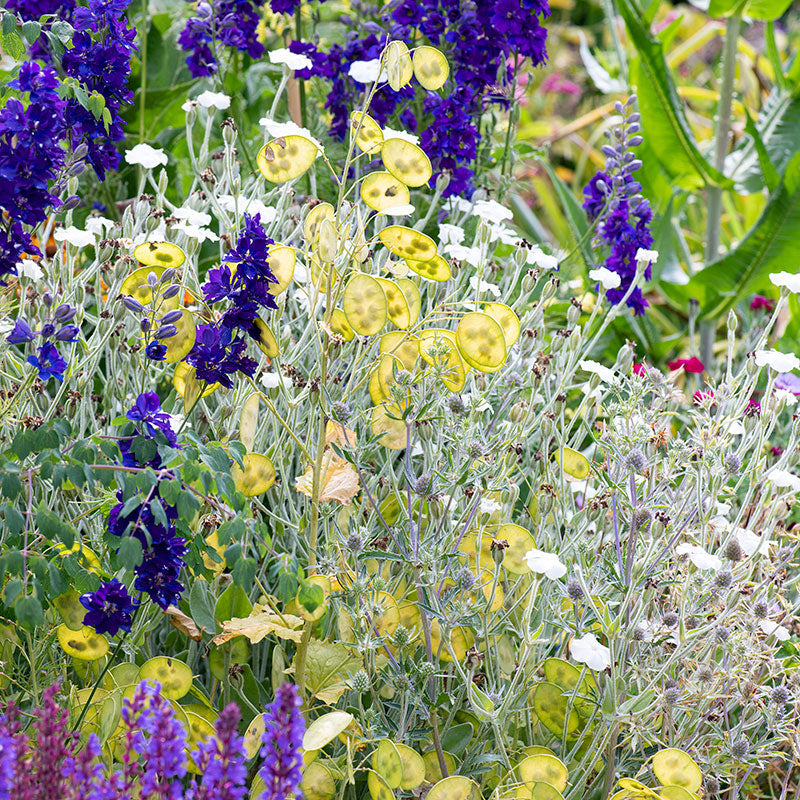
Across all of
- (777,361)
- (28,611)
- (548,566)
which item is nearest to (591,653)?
(548,566)

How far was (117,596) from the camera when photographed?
3.16 feet

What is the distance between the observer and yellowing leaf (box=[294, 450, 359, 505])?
1.06 m

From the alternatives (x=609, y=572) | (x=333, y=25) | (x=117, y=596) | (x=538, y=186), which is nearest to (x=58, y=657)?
(x=117, y=596)

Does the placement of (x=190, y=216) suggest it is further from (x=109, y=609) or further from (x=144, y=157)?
(x=109, y=609)

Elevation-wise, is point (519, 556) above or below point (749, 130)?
below

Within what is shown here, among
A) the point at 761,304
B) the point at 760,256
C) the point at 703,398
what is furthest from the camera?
the point at 760,256

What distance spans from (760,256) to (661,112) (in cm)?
42

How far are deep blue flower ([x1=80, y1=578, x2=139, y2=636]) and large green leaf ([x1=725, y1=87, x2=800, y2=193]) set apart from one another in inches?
75.9

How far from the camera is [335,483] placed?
1086 millimetres

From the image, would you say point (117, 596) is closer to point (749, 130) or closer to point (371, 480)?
point (371, 480)

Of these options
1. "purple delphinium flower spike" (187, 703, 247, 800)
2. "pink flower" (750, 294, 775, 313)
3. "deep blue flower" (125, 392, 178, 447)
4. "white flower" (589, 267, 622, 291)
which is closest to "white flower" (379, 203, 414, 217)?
"deep blue flower" (125, 392, 178, 447)

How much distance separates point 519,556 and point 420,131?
0.94 meters

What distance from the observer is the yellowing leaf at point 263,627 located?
101cm

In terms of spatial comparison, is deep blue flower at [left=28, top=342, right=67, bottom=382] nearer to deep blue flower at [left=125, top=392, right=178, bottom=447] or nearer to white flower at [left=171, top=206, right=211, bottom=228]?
deep blue flower at [left=125, top=392, right=178, bottom=447]
